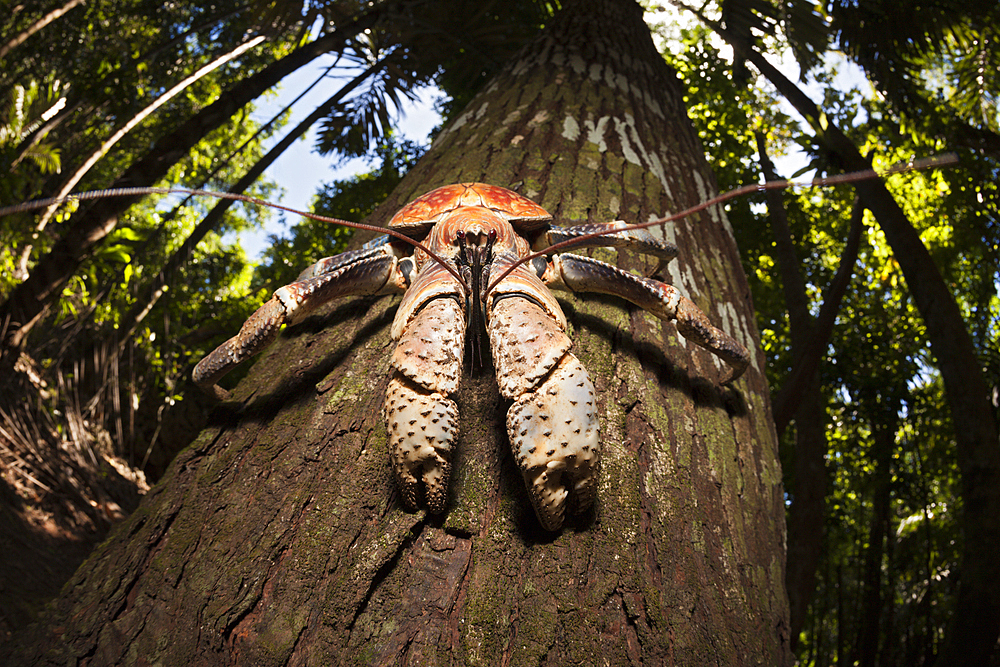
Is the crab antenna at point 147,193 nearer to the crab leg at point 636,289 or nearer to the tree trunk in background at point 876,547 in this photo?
the crab leg at point 636,289

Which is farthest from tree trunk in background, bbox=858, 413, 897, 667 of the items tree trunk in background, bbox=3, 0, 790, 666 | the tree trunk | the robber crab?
the robber crab

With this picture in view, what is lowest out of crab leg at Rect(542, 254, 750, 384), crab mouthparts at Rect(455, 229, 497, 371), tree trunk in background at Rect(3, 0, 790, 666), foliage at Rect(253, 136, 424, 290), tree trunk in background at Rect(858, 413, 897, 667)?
tree trunk in background at Rect(3, 0, 790, 666)

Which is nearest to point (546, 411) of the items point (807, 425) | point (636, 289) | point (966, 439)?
point (636, 289)

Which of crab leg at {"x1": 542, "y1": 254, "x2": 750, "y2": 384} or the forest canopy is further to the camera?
the forest canopy

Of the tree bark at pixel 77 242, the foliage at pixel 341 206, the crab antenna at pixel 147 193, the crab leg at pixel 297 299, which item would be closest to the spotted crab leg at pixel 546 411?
the crab antenna at pixel 147 193

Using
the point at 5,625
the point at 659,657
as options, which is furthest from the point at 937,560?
the point at 5,625

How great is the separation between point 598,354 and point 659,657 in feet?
3.00

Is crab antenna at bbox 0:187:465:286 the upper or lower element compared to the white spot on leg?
lower

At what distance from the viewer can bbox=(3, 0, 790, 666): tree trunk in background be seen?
1.22 metres

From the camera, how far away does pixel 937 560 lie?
602 cm

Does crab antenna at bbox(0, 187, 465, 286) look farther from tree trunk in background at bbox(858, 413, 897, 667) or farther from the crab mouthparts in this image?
tree trunk in background at bbox(858, 413, 897, 667)

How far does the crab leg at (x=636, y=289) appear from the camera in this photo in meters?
1.70

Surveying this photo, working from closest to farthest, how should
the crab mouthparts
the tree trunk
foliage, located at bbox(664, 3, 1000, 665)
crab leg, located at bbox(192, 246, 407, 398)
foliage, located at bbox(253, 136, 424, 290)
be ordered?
the crab mouthparts < crab leg, located at bbox(192, 246, 407, 398) < the tree trunk < foliage, located at bbox(664, 3, 1000, 665) < foliage, located at bbox(253, 136, 424, 290)

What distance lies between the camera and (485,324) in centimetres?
152
